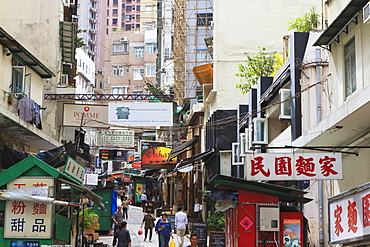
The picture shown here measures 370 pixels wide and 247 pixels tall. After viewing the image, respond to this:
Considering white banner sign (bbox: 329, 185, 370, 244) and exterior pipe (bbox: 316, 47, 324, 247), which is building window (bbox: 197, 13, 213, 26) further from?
white banner sign (bbox: 329, 185, 370, 244)

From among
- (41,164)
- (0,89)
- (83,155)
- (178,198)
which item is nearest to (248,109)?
(83,155)

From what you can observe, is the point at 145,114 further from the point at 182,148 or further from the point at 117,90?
the point at 117,90

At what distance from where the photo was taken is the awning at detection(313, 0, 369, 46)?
1258cm

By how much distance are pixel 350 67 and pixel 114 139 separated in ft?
96.1

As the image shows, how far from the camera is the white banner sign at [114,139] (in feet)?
135

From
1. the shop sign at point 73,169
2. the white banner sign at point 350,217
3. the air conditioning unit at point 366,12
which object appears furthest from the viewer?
the shop sign at point 73,169

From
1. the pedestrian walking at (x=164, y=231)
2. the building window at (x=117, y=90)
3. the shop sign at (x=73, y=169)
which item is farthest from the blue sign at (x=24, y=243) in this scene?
the building window at (x=117, y=90)

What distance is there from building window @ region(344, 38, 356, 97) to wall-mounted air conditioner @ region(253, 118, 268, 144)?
8403mm

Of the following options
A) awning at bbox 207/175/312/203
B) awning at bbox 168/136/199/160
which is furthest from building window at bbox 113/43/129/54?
awning at bbox 207/175/312/203

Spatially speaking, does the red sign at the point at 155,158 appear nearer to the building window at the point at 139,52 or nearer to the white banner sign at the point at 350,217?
the white banner sign at the point at 350,217

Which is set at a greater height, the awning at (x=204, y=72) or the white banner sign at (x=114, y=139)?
the awning at (x=204, y=72)

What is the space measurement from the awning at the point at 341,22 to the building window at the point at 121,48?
303 feet

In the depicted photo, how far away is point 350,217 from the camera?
808 centimetres

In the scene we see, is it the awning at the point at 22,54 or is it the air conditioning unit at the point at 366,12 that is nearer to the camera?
the air conditioning unit at the point at 366,12
